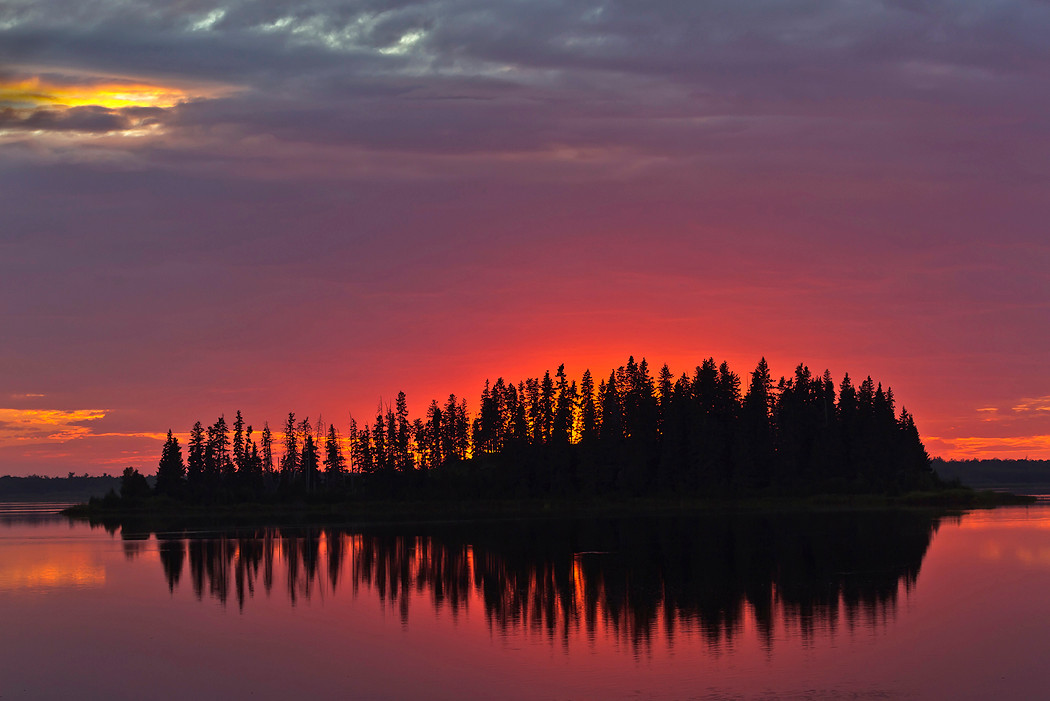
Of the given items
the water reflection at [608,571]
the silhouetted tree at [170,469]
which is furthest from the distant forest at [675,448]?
the water reflection at [608,571]

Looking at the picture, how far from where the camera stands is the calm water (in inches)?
1367

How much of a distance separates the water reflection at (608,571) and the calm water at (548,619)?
251mm

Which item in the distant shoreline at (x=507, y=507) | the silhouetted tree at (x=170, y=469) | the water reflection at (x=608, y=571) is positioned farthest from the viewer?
the silhouetted tree at (x=170, y=469)

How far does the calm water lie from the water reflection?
0.25m

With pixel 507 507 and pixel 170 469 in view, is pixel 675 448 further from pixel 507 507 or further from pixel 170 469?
pixel 170 469

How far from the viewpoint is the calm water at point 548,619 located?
114 feet

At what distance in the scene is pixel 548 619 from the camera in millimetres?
47062

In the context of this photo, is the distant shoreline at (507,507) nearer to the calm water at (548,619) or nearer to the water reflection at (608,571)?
the water reflection at (608,571)

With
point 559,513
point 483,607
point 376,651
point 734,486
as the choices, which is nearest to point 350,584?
point 483,607

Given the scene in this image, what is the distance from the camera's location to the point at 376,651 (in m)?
41.7

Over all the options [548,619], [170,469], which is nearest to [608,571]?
[548,619]

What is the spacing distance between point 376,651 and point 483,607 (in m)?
11.4

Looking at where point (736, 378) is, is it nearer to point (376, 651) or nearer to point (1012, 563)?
point (1012, 563)

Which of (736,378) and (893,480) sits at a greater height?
(736,378)
